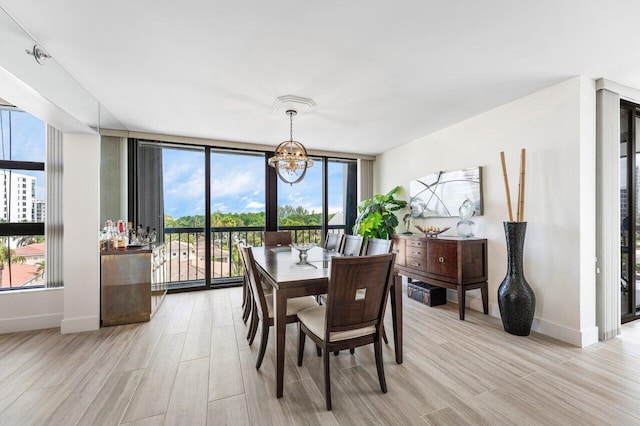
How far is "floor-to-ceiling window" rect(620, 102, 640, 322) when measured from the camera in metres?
2.97

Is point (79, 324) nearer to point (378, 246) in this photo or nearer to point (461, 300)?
point (378, 246)

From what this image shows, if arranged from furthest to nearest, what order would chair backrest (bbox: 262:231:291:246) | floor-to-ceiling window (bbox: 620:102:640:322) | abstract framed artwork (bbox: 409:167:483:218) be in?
chair backrest (bbox: 262:231:291:246) < abstract framed artwork (bbox: 409:167:483:218) < floor-to-ceiling window (bbox: 620:102:640:322)

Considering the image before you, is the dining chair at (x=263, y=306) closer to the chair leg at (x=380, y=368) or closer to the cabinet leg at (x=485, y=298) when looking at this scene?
the chair leg at (x=380, y=368)

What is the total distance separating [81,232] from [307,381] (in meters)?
2.83

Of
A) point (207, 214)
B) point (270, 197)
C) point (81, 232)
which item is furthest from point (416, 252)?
point (81, 232)

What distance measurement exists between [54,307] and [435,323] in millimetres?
4228

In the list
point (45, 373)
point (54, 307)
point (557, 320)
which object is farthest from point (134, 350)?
point (557, 320)

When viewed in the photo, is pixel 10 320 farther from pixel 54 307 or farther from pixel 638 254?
pixel 638 254

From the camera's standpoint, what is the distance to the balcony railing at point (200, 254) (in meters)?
4.57

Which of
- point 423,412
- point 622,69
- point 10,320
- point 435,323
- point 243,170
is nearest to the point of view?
point 423,412

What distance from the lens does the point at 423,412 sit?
1.67m

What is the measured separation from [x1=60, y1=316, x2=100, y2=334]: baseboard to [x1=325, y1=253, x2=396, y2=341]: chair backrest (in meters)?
2.77

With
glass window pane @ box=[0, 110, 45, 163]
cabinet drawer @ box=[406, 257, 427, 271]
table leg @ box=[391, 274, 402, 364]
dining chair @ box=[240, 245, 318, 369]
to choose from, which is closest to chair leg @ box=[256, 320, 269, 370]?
dining chair @ box=[240, 245, 318, 369]

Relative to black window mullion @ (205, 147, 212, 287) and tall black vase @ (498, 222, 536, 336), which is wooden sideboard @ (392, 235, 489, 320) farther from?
black window mullion @ (205, 147, 212, 287)
